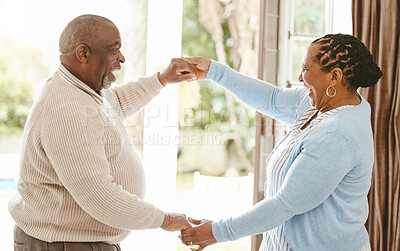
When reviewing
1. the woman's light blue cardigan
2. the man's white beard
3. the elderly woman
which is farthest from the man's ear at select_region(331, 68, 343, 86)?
the man's white beard

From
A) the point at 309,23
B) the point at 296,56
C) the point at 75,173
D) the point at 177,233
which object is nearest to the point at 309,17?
the point at 309,23

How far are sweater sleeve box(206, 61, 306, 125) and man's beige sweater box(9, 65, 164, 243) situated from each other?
0.61 meters

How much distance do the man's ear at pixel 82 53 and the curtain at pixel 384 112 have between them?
1505 millimetres

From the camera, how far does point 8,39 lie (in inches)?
110

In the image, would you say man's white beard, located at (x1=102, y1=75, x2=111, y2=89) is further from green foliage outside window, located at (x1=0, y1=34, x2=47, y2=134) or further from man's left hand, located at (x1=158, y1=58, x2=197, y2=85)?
green foliage outside window, located at (x1=0, y1=34, x2=47, y2=134)

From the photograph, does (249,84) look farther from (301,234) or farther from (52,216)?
(52,216)

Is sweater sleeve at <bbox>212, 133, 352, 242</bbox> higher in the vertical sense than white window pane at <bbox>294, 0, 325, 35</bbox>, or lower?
lower

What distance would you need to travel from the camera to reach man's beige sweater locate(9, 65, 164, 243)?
124 centimetres

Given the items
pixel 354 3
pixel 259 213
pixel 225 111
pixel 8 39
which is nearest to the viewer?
pixel 259 213

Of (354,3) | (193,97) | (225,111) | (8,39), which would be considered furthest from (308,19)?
(8,39)

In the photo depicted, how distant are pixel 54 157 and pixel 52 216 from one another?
9.1 inches

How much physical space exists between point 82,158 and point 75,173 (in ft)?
0.17

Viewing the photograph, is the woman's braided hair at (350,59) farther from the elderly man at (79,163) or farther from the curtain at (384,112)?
the curtain at (384,112)

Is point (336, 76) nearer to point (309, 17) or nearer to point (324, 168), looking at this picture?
point (324, 168)
